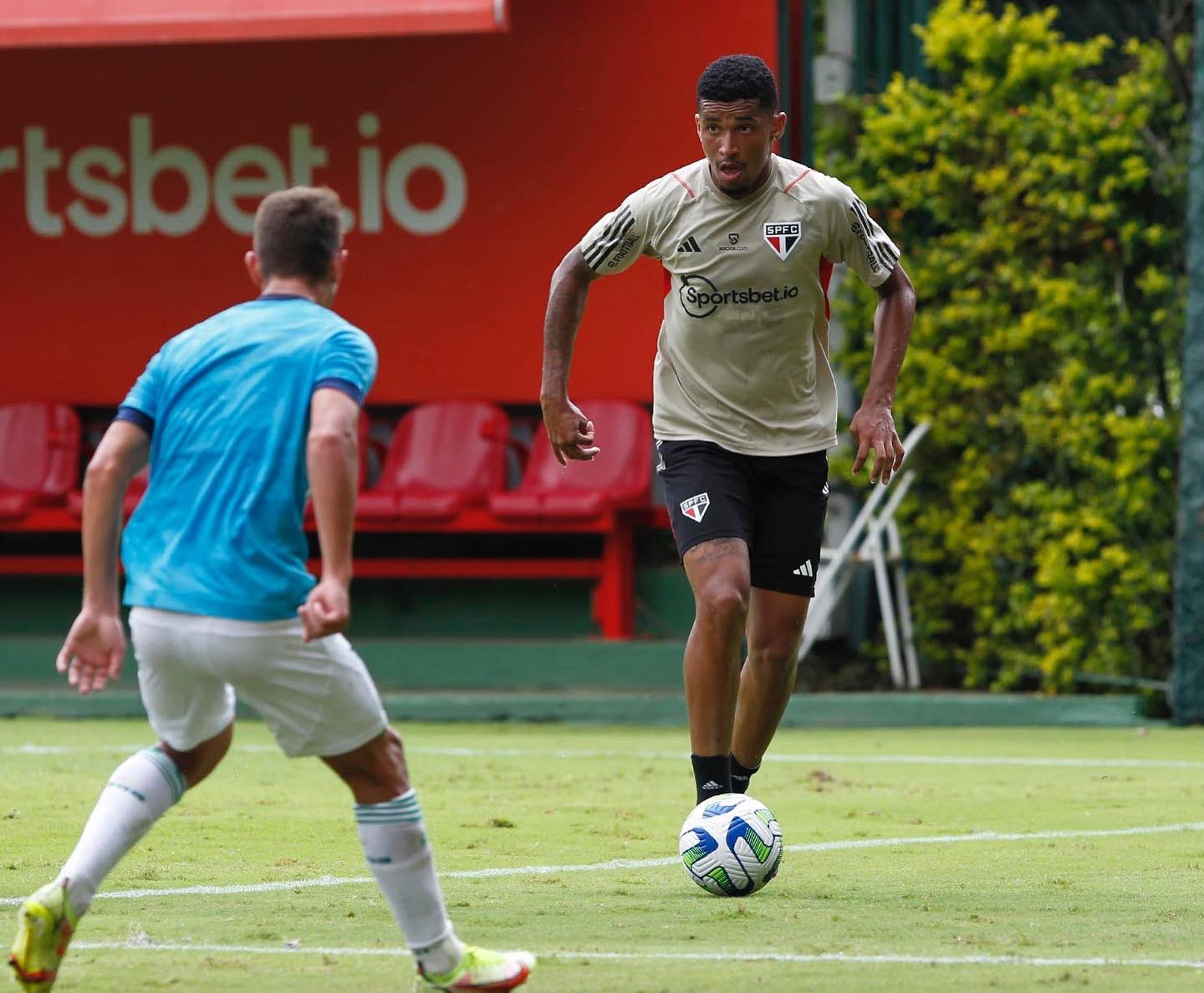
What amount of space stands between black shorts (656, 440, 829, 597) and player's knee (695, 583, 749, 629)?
0.23 meters

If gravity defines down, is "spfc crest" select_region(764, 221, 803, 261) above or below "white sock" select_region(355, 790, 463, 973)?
above

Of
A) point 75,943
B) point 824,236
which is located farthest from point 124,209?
point 75,943

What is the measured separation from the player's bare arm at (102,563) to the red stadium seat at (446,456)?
828cm

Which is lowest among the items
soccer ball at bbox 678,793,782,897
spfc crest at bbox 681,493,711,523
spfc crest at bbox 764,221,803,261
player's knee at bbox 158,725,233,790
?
soccer ball at bbox 678,793,782,897

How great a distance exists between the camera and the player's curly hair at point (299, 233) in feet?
14.6

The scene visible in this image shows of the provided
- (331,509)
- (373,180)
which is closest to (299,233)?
(331,509)

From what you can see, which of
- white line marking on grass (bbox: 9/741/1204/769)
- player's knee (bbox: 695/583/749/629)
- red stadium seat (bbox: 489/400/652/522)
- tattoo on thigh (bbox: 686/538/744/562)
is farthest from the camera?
red stadium seat (bbox: 489/400/652/522)

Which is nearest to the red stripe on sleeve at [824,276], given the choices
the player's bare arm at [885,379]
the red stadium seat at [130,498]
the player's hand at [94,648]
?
the player's bare arm at [885,379]

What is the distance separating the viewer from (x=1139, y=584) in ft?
39.2

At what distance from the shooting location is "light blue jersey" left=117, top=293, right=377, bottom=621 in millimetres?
4266

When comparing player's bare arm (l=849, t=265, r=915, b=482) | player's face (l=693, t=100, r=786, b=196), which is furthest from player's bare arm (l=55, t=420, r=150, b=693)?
player's bare arm (l=849, t=265, r=915, b=482)

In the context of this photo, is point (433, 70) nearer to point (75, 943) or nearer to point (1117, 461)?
point (1117, 461)

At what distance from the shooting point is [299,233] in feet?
14.6

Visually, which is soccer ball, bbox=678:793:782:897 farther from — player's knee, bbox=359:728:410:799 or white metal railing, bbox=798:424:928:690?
white metal railing, bbox=798:424:928:690
